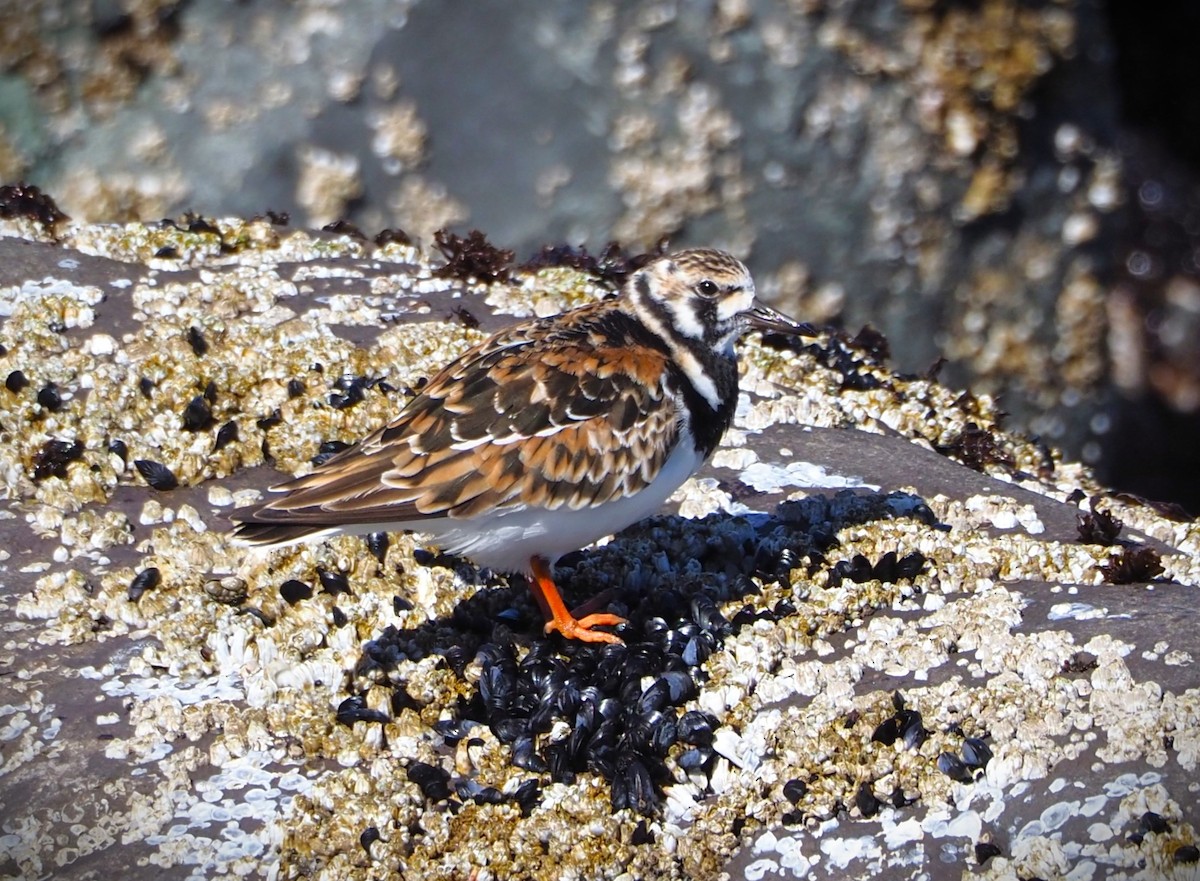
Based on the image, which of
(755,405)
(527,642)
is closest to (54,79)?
(755,405)

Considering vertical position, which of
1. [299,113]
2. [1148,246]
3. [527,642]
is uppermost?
[299,113]

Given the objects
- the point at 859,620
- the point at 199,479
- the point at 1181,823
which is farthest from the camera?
the point at 199,479

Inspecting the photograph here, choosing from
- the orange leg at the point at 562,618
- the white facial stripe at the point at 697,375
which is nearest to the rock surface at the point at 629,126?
the white facial stripe at the point at 697,375

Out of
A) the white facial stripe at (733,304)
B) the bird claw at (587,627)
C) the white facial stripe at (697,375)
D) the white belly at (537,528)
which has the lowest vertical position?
the bird claw at (587,627)

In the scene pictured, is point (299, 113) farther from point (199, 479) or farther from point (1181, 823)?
point (1181, 823)

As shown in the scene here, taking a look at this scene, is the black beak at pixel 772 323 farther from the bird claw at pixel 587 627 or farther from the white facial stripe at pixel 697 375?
the bird claw at pixel 587 627

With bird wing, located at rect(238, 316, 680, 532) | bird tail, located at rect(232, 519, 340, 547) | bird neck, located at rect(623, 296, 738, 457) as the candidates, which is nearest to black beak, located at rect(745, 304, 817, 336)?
bird neck, located at rect(623, 296, 738, 457)
